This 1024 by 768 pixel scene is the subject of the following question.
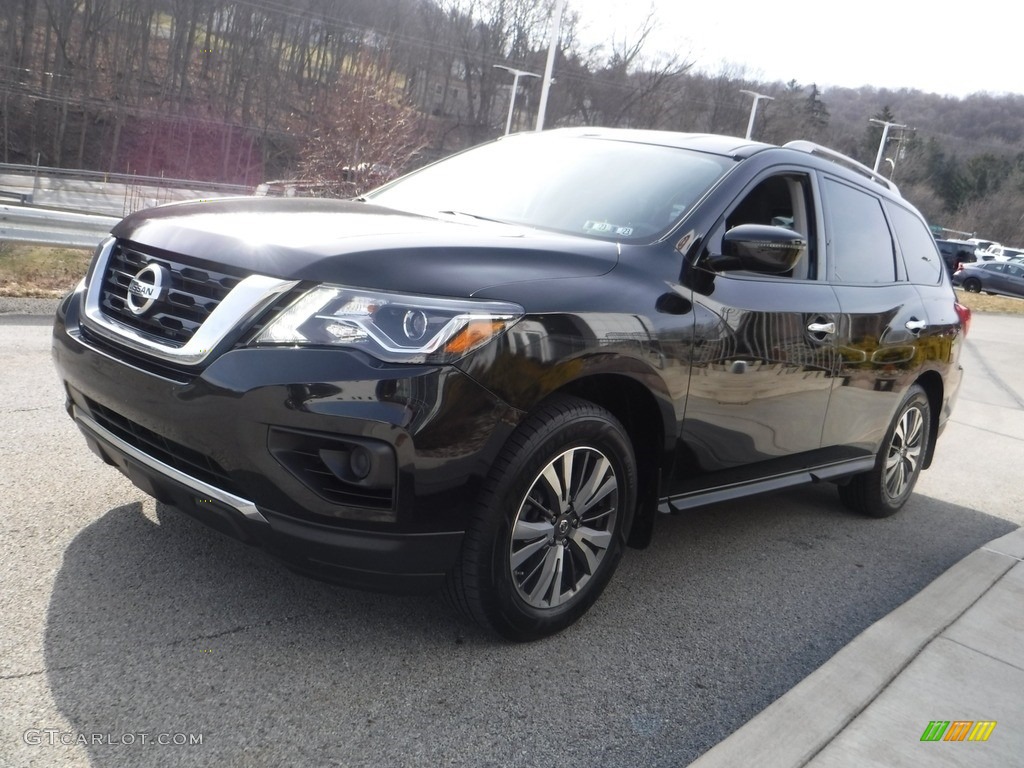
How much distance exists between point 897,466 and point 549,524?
10.3 ft

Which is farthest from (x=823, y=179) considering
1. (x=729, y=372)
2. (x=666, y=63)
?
(x=666, y=63)

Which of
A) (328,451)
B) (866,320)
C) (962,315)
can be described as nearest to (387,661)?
(328,451)

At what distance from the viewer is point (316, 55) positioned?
2741 inches

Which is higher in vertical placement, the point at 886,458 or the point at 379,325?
the point at 379,325

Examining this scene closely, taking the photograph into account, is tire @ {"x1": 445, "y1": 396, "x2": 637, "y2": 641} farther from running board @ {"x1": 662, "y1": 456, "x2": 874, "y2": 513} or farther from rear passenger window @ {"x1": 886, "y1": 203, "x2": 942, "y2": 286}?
rear passenger window @ {"x1": 886, "y1": 203, "x2": 942, "y2": 286}

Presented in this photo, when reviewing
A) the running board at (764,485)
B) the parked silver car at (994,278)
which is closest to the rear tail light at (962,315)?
the running board at (764,485)

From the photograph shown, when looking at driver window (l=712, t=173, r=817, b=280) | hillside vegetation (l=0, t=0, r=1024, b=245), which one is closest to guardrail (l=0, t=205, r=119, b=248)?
driver window (l=712, t=173, r=817, b=280)

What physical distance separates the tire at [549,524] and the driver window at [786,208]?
1272 millimetres

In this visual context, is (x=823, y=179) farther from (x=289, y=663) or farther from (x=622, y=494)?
(x=289, y=663)

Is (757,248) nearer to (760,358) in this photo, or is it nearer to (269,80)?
(760,358)

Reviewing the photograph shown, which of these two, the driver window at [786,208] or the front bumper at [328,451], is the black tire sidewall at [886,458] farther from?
the front bumper at [328,451]

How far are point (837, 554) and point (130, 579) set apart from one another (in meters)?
3.29

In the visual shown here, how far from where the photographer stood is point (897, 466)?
5.54 metres

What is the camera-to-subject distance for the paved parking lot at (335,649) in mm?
2592
